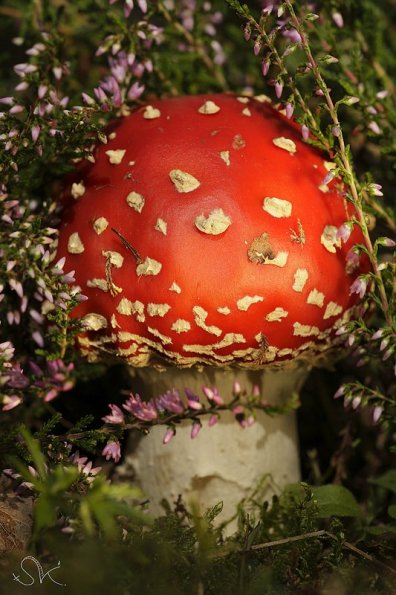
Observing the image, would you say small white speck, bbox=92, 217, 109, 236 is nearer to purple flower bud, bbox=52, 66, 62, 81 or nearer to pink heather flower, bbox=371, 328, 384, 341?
purple flower bud, bbox=52, 66, 62, 81

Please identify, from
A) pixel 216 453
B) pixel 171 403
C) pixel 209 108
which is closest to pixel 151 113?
pixel 209 108

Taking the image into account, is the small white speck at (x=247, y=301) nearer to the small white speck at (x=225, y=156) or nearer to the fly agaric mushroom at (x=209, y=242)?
the fly agaric mushroom at (x=209, y=242)

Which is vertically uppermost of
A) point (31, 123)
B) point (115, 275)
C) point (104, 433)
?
point (31, 123)

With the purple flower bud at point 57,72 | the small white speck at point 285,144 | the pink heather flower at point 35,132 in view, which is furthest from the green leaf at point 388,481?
the purple flower bud at point 57,72

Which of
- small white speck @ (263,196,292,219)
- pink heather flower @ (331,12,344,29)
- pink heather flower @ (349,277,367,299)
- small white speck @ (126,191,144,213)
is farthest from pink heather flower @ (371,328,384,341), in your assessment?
pink heather flower @ (331,12,344,29)

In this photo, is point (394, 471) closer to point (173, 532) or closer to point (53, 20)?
point (173, 532)

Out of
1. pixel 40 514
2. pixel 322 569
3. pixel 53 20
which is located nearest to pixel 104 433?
Answer: pixel 40 514

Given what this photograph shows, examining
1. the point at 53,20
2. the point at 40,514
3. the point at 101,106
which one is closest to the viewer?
the point at 40,514

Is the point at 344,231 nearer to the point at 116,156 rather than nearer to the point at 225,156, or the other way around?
the point at 225,156
